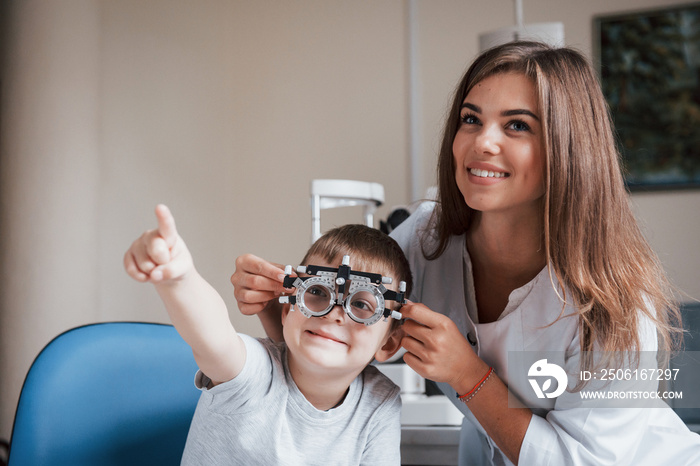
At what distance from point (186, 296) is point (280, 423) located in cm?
34

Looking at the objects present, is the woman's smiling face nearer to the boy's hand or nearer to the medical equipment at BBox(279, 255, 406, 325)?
the medical equipment at BBox(279, 255, 406, 325)

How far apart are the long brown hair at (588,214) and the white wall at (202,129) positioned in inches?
73.6

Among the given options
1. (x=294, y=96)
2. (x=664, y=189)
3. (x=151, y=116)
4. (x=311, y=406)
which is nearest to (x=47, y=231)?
(x=151, y=116)

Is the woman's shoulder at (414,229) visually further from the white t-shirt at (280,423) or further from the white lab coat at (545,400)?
the white t-shirt at (280,423)

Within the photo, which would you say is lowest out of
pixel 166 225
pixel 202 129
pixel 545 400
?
pixel 545 400

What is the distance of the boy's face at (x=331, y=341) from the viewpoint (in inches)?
41.0

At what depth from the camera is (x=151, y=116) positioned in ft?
10.5

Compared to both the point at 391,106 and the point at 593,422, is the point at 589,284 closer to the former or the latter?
the point at 593,422

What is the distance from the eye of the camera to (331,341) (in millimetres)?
1048

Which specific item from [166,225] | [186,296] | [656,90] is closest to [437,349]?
[186,296]

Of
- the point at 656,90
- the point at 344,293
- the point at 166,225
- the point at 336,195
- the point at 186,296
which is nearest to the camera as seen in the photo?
the point at 166,225

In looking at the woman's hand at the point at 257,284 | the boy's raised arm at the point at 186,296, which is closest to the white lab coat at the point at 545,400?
the woman's hand at the point at 257,284

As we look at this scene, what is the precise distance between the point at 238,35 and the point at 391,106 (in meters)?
1.05

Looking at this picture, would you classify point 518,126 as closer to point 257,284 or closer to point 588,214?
point 588,214
